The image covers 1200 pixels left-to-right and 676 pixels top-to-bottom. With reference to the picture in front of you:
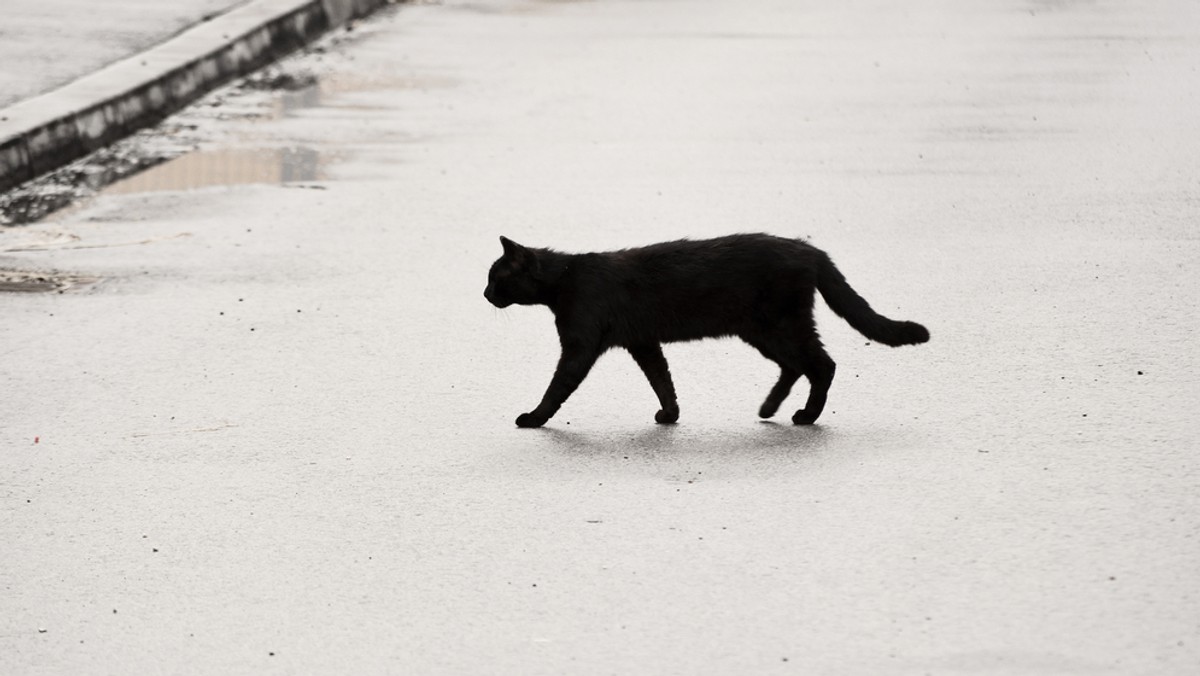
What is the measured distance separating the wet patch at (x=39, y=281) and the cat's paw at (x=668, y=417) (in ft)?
10.0

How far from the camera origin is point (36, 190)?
30.4 ft

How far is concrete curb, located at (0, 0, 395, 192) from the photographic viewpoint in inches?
379

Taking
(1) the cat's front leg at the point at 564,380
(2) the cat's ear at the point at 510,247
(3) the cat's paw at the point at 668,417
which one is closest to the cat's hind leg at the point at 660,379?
(3) the cat's paw at the point at 668,417

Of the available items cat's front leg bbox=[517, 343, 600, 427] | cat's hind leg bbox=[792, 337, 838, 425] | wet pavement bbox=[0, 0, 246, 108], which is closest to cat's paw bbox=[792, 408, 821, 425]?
cat's hind leg bbox=[792, 337, 838, 425]

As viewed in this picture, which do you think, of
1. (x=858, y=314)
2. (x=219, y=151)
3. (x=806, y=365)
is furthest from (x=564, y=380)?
(x=219, y=151)

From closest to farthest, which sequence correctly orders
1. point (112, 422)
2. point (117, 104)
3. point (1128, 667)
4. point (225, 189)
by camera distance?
point (1128, 667) → point (112, 422) → point (225, 189) → point (117, 104)

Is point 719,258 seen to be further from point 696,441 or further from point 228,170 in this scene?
point 228,170

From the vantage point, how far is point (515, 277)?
578 centimetres

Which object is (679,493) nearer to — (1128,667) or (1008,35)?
(1128,667)

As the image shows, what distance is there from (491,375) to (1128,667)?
301 centimetres

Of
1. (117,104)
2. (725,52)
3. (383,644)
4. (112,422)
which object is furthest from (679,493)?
(725,52)

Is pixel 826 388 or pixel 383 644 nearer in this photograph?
pixel 383 644

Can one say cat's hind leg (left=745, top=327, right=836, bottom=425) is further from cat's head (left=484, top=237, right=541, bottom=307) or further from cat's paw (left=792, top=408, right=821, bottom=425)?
cat's head (left=484, top=237, right=541, bottom=307)

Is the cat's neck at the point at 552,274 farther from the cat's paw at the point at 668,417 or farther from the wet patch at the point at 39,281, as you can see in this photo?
the wet patch at the point at 39,281
